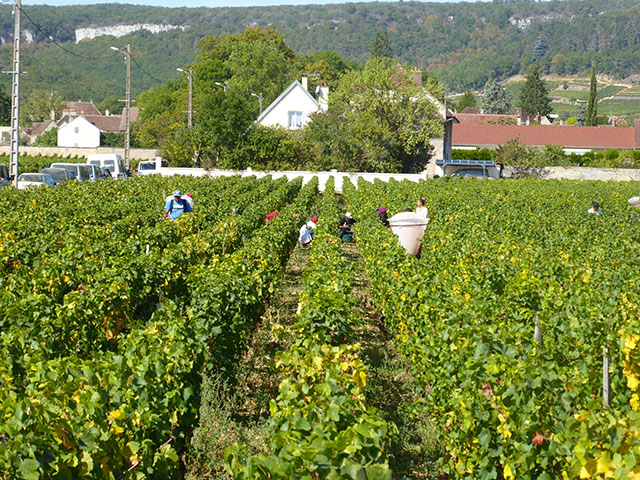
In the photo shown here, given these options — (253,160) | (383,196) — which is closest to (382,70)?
(253,160)

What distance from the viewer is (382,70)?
50812mm

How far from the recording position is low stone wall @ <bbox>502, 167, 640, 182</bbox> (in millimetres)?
56438

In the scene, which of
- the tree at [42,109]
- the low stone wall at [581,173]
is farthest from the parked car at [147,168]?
the tree at [42,109]

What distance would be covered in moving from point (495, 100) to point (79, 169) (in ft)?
400

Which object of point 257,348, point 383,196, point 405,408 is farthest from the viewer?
point 383,196

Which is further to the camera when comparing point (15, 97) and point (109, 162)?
point (109, 162)

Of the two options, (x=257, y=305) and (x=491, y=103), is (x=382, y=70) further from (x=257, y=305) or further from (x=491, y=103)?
(x=491, y=103)

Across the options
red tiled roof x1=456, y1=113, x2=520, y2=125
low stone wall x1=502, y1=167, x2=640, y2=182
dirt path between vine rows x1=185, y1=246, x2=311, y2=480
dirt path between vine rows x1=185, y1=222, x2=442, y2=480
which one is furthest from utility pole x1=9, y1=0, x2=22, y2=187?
red tiled roof x1=456, y1=113, x2=520, y2=125

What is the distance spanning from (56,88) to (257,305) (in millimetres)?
163584

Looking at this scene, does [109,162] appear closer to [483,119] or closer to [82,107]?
[483,119]

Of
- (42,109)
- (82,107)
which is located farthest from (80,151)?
(42,109)

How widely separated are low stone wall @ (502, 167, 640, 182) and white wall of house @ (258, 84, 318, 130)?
16.3 m

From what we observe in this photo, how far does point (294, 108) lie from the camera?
5716cm

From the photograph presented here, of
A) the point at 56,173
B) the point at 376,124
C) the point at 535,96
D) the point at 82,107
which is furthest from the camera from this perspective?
the point at 535,96
